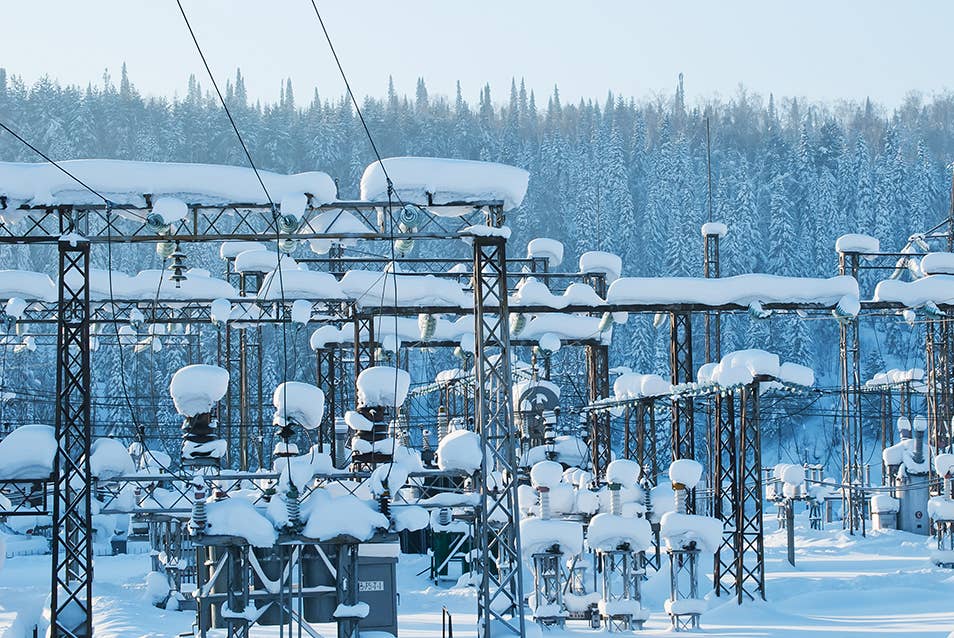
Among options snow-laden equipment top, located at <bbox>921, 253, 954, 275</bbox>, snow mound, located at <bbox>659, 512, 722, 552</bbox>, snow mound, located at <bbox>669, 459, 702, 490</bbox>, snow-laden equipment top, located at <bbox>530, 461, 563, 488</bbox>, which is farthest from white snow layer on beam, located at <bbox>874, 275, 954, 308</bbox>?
snow-laden equipment top, located at <bbox>530, 461, 563, 488</bbox>

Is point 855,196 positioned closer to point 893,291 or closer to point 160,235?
point 893,291

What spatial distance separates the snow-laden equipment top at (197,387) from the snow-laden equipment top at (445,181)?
3639 millimetres

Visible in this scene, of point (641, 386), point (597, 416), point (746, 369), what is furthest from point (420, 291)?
point (597, 416)

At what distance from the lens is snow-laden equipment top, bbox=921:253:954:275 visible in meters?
31.2

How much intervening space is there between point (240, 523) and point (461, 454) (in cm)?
393

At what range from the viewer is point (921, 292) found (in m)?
27.9

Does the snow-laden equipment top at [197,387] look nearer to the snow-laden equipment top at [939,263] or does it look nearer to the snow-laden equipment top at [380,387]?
the snow-laden equipment top at [380,387]

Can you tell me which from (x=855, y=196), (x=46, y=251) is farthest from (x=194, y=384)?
(x=855, y=196)

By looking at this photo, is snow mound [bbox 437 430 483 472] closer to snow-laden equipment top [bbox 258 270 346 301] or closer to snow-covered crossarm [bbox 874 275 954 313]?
snow-covered crossarm [bbox 874 275 954 313]

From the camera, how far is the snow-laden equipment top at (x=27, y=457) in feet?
65.2

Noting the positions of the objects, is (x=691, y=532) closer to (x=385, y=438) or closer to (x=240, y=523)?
(x=385, y=438)

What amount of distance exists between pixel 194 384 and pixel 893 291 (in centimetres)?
1609

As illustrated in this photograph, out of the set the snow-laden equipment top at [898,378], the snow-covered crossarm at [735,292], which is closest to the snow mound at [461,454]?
the snow-covered crossarm at [735,292]

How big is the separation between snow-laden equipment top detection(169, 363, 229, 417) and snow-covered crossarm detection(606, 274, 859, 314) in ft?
33.1
